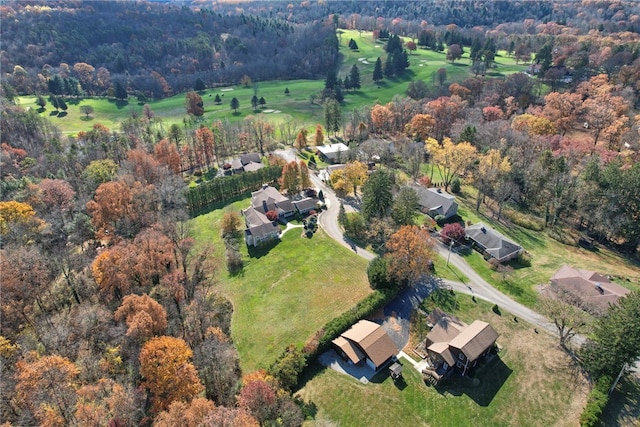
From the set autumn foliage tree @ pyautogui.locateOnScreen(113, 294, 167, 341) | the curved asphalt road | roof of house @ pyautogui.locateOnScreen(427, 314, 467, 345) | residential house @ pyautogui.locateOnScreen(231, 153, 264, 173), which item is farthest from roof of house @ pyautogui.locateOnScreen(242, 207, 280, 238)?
roof of house @ pyautogui.locateOnScreen(427, 314, 467, 345)

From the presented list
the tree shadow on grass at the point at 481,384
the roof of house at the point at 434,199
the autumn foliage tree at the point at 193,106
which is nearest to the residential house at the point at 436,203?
the roof of house at the point at 434,199

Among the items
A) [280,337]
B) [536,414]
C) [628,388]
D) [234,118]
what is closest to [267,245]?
[280,337]

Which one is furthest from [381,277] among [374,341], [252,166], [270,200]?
[252,166]

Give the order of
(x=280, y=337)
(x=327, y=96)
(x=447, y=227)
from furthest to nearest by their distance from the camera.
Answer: (x=327, y=96), (x=447, y=227), (x=280, y=337)

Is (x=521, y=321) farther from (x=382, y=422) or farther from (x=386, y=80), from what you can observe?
(x=386, y=80)

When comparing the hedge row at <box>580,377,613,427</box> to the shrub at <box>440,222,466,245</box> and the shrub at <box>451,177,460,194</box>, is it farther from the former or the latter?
the shrub at <box>451,177,460,194</box>

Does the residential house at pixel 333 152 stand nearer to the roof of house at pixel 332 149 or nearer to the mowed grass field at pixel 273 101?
the roof of house at pixel 332 149
